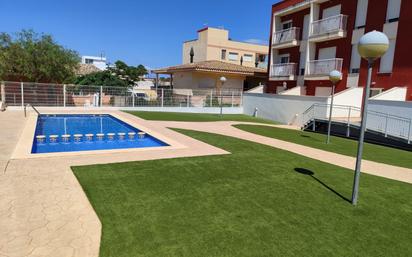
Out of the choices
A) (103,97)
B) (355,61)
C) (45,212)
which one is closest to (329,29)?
(355,61)

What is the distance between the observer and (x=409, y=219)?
5.22 m

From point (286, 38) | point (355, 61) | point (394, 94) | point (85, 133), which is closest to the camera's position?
point (85, 133)

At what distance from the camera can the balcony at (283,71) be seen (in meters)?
25.7

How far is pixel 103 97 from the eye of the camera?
2478cm

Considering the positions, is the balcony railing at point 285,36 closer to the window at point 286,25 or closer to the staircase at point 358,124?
the window at point 286,25

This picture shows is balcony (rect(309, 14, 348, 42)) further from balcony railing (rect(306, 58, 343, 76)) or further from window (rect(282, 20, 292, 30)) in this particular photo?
window (rect(282, 20, 292, 30))

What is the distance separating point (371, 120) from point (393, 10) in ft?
24.8

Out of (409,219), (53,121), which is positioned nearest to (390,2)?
(409,219)

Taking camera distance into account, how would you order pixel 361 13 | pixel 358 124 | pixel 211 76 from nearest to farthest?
1. pixel 358 124
2. pixel 361 13
3. pixel 211 76

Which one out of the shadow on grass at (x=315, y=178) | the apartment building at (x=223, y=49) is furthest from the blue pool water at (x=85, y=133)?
the apartment building at (x=223, y=49)

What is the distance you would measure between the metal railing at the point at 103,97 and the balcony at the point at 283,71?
12.7 ft

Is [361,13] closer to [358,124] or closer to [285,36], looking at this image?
[285,36]

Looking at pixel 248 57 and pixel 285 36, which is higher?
pixel 248 57

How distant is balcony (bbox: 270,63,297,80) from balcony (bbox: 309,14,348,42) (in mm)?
3143
